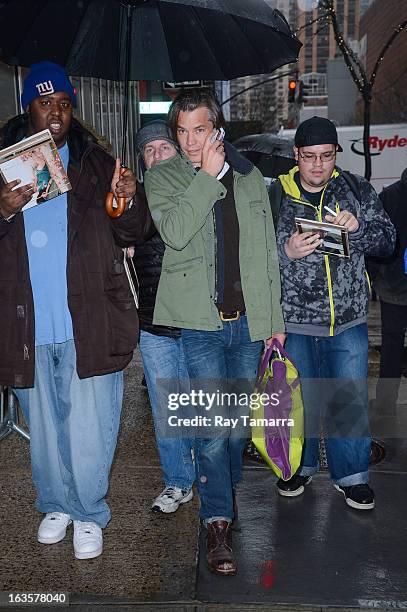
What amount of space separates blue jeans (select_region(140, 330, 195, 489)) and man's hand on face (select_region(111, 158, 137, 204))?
1.02 meters

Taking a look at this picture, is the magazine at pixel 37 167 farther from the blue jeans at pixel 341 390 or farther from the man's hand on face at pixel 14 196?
the blue jeans at pixel 341 390

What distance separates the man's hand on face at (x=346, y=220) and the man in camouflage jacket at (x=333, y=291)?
17 millimetres

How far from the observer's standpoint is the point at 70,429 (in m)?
3.41

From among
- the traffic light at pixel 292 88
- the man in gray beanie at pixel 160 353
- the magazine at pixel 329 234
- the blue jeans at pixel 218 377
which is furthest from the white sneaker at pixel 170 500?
the traffic light at pixel 292 88

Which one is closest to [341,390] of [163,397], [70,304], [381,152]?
[163,397]

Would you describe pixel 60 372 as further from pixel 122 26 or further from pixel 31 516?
pixel 122 26

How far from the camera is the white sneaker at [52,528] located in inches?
142

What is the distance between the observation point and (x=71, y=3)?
3.89 metres

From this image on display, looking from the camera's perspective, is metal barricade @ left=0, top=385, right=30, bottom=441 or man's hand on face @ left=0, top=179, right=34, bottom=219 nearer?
man's hand on face @ left=0, top=179, right=34, bottom=219

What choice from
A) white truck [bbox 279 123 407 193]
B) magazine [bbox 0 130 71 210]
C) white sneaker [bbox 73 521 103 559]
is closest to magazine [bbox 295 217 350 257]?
magazine [bbox 0 130 71 210]

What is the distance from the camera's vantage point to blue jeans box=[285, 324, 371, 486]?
13.1 feet

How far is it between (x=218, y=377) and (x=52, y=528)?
1175mm

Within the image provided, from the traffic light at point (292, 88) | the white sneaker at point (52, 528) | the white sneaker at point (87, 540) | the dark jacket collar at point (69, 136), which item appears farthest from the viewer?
the traffic light at point (292, 88)

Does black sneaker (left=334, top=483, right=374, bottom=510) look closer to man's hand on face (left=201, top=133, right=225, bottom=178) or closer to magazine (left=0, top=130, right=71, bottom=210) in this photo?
man's hand on face (left=201, top=133, right=225, bottom=178)
